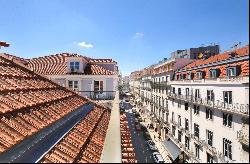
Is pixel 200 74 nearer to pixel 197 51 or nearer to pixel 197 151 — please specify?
pixel 197 151

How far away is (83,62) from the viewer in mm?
28109

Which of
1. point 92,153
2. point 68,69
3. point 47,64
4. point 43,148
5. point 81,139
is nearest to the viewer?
point 43,148

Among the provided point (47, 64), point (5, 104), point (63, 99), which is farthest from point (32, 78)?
point (47, 64)

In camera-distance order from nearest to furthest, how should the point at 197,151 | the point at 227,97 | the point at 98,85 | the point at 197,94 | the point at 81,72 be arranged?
the point at 98,85
the point at 81,72
the point at 227,97
the point at 197,94
the point at 197,151

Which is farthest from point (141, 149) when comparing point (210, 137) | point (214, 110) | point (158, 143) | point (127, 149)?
point (127, 149)

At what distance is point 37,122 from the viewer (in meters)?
6.64

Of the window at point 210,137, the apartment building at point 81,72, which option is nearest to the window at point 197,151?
the window at point 210,137

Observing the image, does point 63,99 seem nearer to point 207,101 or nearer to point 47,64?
point 47,64

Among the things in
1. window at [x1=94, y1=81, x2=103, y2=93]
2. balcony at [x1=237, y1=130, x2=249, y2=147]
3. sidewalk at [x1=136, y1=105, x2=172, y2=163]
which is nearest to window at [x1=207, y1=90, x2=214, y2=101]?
balcony at [x1=237, y1=130, x2=249, y2=147]

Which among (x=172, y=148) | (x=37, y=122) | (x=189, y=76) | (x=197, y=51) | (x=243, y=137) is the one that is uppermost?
(x=197, y=51)

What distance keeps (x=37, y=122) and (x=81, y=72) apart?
20.3 metres

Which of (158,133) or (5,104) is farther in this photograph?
(158,133)

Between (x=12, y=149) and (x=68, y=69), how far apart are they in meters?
22.5

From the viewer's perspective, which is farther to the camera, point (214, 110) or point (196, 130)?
point (196, 130)
